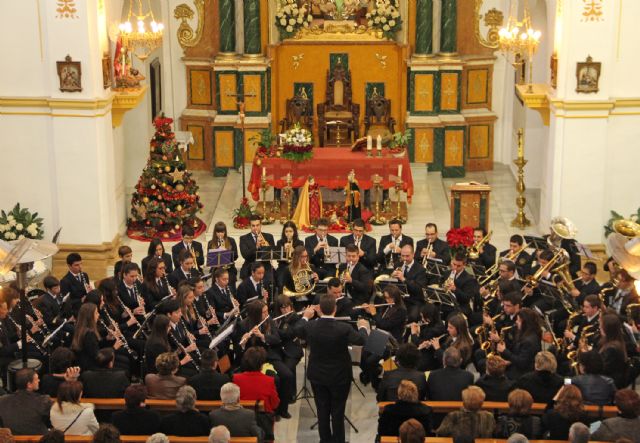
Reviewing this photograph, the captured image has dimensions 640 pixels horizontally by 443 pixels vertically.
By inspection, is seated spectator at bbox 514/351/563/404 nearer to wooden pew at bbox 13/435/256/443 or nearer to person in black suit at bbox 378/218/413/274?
wooden pew at bbox 13/435/256/443

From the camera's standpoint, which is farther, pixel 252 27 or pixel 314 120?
pixel 314 120

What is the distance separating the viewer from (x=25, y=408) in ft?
36.6

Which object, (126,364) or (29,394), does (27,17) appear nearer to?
(126,364)

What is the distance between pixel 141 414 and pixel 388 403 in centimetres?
254

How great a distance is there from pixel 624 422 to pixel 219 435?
3816mm

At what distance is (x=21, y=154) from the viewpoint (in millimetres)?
18328

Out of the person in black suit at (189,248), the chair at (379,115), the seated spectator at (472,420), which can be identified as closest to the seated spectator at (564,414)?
the seated spectator at (472,420)

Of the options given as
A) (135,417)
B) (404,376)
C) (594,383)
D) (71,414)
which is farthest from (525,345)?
(71,414)

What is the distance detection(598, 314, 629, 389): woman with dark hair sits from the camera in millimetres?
12148

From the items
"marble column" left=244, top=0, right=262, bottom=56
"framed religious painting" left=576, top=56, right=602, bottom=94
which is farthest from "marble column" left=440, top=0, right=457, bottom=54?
"framed religious painting" left=576, top=56, right=602, bottom=94

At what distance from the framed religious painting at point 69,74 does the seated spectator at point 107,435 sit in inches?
353

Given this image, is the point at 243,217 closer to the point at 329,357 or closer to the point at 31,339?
the point at 31,339

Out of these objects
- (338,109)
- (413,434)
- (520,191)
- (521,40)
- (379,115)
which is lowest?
(413,434)

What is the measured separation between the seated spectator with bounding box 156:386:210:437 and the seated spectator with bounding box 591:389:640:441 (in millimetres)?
3741
